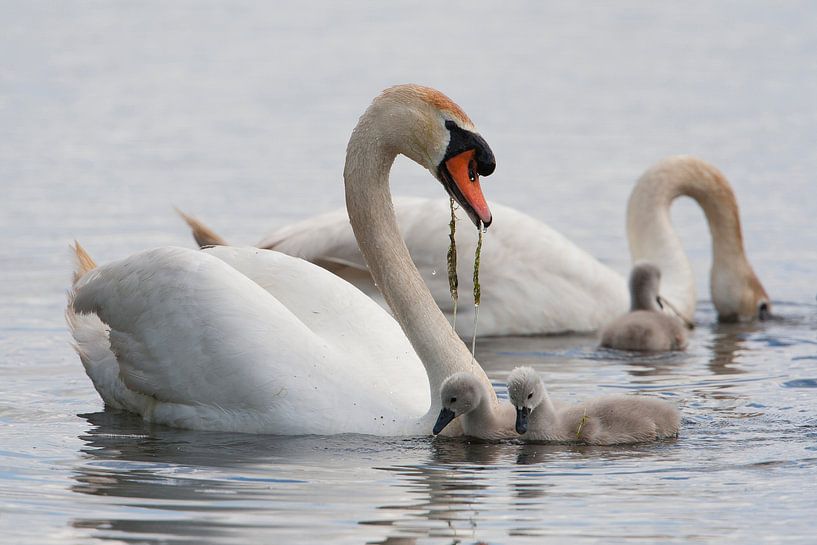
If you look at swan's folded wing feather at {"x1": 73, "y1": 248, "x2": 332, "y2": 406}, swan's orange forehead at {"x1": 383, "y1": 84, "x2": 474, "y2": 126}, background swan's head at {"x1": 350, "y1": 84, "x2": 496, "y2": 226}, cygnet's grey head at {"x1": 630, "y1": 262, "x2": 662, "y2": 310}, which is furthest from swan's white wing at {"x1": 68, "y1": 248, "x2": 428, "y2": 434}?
cygnet's grey head at {"x1": 630, "y1": 262, "x2": 662, "y2": 310}

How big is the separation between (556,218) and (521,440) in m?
7.75

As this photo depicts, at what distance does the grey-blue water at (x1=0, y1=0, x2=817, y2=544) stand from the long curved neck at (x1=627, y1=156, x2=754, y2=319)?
45cm

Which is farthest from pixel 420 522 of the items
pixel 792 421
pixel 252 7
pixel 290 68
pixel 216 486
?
pixel 252 7

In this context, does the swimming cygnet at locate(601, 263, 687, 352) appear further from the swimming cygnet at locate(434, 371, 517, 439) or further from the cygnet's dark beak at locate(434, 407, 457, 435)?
the cygnet's dark beak at locate(434, 407, 457, 435)

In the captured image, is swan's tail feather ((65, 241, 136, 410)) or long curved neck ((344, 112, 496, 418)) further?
swan's tail feather ((65, 241, 136, 410))

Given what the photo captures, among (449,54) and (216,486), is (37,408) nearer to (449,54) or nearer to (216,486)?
(216,486)

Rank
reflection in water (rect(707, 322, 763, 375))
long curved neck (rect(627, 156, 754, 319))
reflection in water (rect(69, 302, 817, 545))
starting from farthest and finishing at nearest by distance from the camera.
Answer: long curved neck (rect(627, 156, 754, 319)) → reflection in water (rect(707, 322, 763, 375)) → reflection in water (rect(69, 302, 817, 545))

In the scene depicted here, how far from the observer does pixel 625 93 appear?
912 inches

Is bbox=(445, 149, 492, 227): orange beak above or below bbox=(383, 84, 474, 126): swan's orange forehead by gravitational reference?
below

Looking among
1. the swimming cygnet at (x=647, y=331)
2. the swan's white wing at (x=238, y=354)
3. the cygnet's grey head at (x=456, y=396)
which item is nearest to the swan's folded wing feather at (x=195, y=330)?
the swan's white wing at (x=238, y=354)

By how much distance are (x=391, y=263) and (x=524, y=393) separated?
1.00 m

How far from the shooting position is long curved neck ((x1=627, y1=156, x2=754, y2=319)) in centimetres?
1277

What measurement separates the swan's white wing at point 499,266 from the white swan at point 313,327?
2.65m

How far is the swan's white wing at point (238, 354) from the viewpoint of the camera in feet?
25.3
